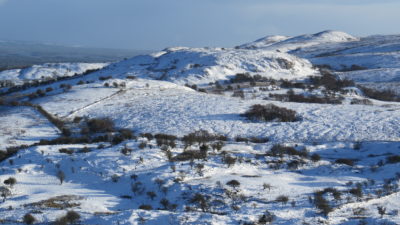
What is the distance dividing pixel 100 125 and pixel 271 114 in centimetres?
1022

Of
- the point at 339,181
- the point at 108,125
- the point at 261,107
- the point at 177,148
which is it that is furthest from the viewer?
the point at 261,107

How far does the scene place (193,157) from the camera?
57.8 feet

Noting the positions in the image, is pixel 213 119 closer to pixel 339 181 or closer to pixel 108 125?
pixel 108 125

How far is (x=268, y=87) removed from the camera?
4038 cm

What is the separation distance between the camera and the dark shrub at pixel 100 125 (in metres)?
24.4

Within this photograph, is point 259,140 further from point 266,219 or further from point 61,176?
point 266,219

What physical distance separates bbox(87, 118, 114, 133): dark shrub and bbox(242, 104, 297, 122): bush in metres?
8.25

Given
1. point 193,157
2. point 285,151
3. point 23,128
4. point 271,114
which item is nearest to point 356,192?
point 285,151

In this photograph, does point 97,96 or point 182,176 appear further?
point 97,96

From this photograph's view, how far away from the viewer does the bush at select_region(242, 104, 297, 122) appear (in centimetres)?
2596

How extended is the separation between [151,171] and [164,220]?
4929mm

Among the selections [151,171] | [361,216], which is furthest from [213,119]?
[361,216]

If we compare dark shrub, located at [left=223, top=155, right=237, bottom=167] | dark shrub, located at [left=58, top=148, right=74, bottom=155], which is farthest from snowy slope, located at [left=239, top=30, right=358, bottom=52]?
dark shrub, located at [left=58, top=148, right=74, bottom=155]

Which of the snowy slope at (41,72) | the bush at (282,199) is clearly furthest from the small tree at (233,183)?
the snowy slope at (41,72)
